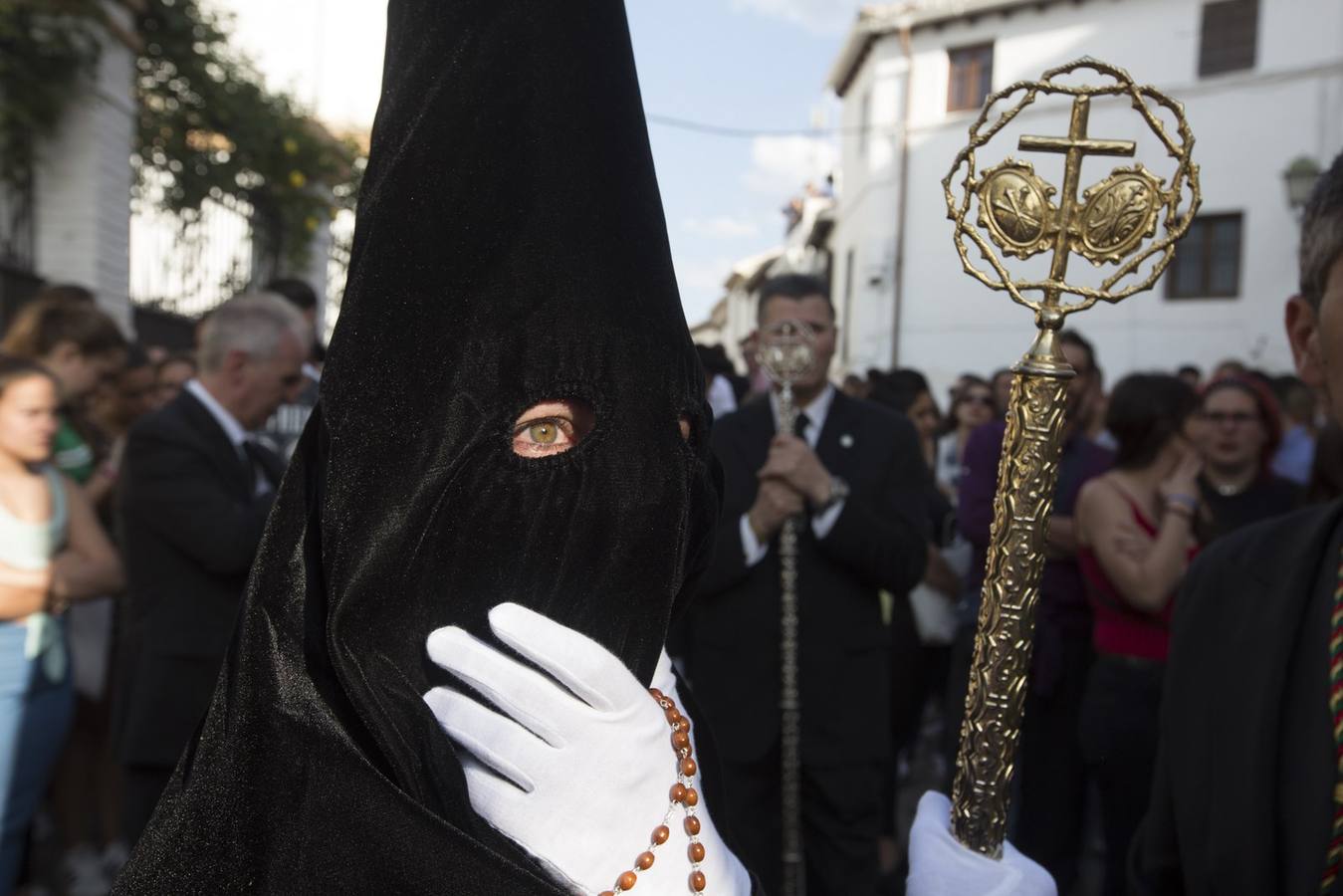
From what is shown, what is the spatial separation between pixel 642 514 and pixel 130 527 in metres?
2.61

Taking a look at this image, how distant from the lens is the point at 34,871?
4.47 m

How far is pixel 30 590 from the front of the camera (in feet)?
11.0

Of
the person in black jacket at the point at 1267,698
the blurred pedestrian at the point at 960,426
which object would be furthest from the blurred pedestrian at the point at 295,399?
the blurred pedestrian at the point at 960,426

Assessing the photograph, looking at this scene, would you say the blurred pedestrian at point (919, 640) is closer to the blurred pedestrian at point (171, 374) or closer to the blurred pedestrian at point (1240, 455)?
the blurred pedestrian at point (1240, 455)

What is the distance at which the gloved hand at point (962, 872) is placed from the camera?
1.38 meters

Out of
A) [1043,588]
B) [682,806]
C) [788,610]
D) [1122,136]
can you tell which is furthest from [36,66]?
[1122,136]

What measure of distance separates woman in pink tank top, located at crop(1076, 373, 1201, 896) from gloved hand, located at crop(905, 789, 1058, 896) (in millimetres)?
2421

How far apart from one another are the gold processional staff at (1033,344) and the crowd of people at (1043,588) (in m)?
2.08

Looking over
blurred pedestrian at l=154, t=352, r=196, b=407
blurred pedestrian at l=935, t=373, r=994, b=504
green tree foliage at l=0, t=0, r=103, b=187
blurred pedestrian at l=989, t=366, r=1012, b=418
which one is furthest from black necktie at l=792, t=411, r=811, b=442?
green tree foliage at l=0, t=0, r=103, b=187

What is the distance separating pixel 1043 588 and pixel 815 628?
110 cm

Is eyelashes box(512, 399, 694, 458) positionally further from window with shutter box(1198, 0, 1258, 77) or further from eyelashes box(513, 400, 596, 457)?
window with shutter box(1198, 0, 1258, 77)

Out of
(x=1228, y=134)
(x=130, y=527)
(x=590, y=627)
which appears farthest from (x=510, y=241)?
(x=1228, y=134)

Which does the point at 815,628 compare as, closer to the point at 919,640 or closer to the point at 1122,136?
the point at 919,640

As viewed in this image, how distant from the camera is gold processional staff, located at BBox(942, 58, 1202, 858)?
1.37m
